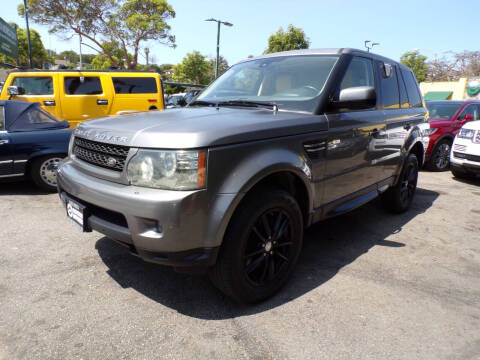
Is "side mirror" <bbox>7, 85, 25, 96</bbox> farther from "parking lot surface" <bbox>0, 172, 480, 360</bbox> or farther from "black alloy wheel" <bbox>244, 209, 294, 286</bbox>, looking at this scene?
"black alloy wheel" <bbox>244, 209, 294, 286</bbox>

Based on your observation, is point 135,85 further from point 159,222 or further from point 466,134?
point 466,134

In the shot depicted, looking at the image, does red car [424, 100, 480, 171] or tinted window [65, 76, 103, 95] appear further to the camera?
red car [424, 100, 480, 171]

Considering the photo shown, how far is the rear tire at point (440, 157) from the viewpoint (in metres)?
7.91

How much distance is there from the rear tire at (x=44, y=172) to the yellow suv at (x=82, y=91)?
2.67m

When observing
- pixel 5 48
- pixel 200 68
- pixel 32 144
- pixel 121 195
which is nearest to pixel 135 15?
pixel 5 48

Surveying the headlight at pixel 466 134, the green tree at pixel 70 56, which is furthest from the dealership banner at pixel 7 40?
the green tree at pixel 70 56

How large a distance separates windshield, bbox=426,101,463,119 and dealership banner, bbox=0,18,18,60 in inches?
758

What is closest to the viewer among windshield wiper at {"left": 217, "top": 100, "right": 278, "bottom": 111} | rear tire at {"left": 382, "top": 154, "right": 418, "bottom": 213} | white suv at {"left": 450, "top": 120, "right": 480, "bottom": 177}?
windshield wiper at {"left": 217, "top": 100, "right": 278, "bottom": 111}

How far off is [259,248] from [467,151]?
19.6ft

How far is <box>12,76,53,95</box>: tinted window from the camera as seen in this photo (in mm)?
7391

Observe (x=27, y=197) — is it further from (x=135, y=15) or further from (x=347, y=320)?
(x=135, y=15)

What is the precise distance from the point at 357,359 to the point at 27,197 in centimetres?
480

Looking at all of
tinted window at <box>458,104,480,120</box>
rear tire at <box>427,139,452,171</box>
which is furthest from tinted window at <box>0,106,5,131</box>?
tinted window at <box>458,104,480,120</box>

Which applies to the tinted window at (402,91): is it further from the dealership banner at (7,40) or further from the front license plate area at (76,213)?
the dealership banner at (7,40)
